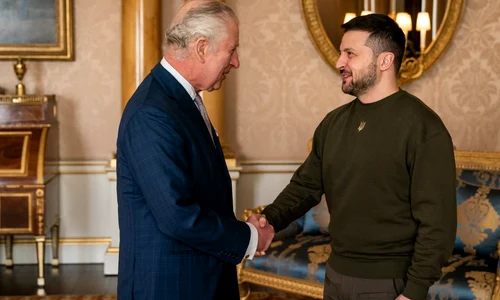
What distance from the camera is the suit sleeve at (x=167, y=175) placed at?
7.75 ft

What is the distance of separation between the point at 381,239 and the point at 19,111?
147 inches

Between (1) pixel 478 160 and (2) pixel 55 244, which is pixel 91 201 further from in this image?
(1) pixel 478 160

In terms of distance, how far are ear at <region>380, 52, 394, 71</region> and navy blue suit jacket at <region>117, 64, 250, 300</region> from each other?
66cm

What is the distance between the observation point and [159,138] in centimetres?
237

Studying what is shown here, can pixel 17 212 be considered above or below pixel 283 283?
above

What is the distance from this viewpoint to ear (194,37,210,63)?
8.22 feet

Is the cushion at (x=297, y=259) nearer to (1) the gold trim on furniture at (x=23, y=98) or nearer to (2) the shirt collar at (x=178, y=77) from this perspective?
(1) the gold trim on furniture at (x=23, y=98)

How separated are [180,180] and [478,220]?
9.09 feet

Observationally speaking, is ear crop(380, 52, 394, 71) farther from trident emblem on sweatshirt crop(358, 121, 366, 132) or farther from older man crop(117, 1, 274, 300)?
older man crop(117, 1, 274, 300)

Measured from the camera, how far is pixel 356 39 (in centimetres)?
282

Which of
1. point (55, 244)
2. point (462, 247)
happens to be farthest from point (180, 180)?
point (55, 244)

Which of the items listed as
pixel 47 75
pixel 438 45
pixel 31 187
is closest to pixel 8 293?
pixel 31 187

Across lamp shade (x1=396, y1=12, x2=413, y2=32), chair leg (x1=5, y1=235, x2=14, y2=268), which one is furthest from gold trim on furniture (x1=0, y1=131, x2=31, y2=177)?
lamp shade (x1=396, y1=12, x2=413, y2=32)

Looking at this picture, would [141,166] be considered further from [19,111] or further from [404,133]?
[19,111]
